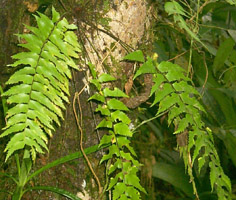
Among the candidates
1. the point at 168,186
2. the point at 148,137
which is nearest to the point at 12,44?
the point at 148,137

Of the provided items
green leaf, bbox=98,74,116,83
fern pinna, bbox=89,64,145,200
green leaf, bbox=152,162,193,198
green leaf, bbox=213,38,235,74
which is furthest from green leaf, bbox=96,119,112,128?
green leaf, bbox=152,162,193,198

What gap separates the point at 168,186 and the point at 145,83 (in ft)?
5.98

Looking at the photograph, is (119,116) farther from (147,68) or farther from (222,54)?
(222,54)

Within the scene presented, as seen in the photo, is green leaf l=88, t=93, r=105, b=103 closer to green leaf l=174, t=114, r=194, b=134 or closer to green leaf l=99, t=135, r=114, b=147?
green leaf l=99, t=135, r=114, b=147

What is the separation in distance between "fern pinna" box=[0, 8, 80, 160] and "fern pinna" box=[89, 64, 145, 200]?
10cm

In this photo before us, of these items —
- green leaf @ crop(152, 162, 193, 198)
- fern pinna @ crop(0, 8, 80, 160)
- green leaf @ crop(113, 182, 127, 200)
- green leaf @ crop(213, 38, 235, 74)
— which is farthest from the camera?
green leaf @ crop(152, 162, 193, 198)

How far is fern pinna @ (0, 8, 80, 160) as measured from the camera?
0.85m

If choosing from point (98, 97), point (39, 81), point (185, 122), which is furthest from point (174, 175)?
point (39, 81)

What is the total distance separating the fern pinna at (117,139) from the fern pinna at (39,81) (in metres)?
0.10

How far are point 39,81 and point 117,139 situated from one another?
0.25 metres

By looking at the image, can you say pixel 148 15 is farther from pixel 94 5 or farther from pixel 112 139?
pixel 112 139

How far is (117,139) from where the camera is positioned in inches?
39.0

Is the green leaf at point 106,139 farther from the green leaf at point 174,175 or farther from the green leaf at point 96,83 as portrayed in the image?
the green leaf at point 174,175

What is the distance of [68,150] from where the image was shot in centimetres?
102
